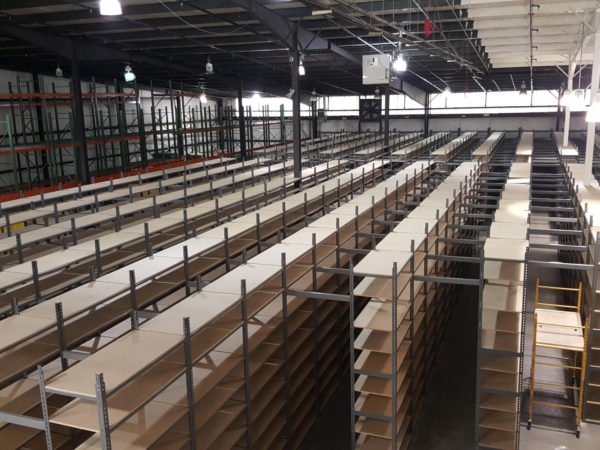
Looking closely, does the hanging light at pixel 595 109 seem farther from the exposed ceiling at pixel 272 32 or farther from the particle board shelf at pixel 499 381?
the particle board shelf at pixel 499 381

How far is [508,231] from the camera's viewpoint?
761 centimetres

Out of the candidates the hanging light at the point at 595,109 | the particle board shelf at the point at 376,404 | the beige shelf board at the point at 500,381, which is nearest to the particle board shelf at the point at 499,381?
the beige shelf board at the point at 500,381

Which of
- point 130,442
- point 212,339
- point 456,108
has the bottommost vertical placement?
point 130,442

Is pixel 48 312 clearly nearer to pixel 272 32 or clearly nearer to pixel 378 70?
pixel 272 32

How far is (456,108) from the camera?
115 feet

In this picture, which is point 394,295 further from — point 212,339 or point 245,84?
point 245,84

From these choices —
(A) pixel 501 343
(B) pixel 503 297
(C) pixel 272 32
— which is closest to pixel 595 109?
(B) pixel 503 297

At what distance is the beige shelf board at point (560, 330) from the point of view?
7.05m

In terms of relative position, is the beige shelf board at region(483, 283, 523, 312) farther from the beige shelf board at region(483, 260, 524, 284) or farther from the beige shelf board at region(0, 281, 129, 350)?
the beige shelf board at region(0, 281, 129, 350)

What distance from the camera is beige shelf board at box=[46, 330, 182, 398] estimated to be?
3486 mm

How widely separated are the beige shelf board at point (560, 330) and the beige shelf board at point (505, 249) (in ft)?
3.42

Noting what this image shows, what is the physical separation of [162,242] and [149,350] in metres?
5.13

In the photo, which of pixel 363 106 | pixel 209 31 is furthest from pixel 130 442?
pixel 363 106

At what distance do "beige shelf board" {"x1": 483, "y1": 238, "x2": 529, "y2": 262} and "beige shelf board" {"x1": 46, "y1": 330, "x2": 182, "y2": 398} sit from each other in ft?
13.4
